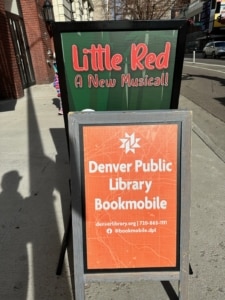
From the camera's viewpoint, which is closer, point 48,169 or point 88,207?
point 88,207

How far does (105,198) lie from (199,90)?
11064 mm

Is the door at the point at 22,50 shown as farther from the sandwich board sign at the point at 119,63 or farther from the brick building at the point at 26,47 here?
the sandwich board sign at the point at 119,63

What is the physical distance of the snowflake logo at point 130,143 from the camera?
201cm

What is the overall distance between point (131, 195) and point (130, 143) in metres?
0.33

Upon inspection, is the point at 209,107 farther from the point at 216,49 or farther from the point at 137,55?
the point at 216,49

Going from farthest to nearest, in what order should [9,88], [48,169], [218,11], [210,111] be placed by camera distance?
[218,11] → [9,88] → [210,111] → [48,169]

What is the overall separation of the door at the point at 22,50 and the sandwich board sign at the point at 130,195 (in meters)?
10.9

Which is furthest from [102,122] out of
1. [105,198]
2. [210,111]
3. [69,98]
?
[210,111]

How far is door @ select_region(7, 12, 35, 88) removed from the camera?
1197cm

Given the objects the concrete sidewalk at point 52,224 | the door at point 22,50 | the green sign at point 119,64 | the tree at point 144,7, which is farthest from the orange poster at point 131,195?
the tree at point 144,7

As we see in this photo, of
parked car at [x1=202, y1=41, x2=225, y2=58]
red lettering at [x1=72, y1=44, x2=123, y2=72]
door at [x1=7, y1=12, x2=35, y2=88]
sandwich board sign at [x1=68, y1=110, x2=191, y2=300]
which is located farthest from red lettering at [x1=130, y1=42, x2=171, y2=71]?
parked car at [x1=202, y1=41, x2=225, y2=58]

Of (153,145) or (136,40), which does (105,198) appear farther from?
(136,40)

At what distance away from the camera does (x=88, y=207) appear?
2.10m

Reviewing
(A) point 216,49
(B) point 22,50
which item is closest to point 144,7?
(B) point 22,50
